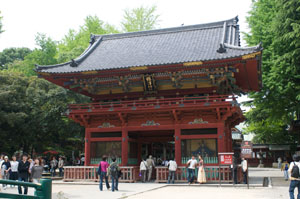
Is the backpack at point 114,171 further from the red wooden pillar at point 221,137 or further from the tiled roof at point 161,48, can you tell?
the tiled roof at point 161,48

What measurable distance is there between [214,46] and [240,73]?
8.94ft

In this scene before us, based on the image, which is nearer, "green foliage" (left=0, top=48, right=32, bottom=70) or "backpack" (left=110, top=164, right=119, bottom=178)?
"backpack" (left=110, top=164, right=119, bottom=178)

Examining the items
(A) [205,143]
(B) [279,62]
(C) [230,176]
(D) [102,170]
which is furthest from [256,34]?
(D) [102,170]

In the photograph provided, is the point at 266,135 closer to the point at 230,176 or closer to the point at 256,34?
the point at 256,34

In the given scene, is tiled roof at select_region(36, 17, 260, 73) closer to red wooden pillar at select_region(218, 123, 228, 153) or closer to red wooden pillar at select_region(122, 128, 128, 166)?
red wooden pillar at select_region(218, 123, 228, 153)

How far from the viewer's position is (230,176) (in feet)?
60.6

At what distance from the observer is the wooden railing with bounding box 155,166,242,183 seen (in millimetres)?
18359

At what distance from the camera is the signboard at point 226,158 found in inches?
692

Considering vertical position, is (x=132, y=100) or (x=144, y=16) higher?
(x=144, y=16)

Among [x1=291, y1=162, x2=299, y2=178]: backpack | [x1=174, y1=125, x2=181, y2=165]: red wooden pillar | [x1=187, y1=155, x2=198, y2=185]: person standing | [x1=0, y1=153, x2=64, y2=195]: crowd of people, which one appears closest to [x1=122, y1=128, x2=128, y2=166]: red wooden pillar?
A: [x1=174, y1=125, x2=181, y2=165]: red wooden pillar

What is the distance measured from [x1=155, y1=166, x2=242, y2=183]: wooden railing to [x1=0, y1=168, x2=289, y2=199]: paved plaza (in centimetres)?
88

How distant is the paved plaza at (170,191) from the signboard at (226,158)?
48.8 inches

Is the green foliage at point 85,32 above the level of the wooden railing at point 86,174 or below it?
above

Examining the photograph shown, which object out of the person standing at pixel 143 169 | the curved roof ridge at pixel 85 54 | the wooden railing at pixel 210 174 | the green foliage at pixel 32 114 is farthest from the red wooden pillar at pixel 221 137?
the green foliage at pixel 32 114
